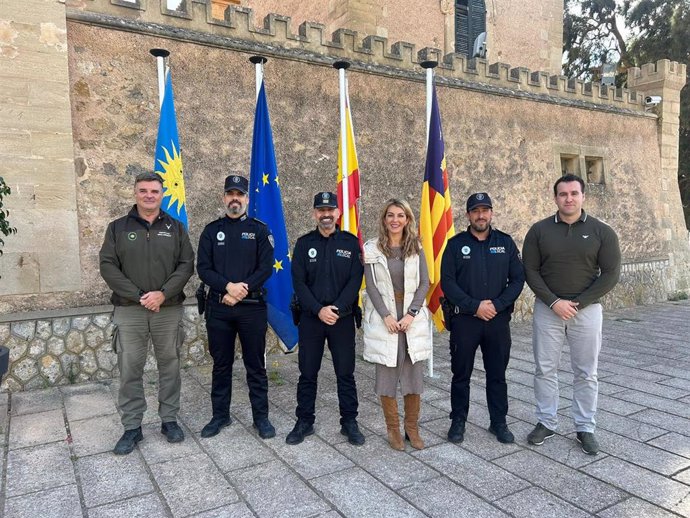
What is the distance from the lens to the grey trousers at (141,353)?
3783 millimetres

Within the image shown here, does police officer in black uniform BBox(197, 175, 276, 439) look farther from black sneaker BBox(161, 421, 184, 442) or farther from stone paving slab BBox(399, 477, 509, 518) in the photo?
stone paving slab BBox(399, 477, 509, 518)

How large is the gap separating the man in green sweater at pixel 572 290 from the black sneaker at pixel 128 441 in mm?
3040

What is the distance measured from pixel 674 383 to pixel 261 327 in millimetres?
4648

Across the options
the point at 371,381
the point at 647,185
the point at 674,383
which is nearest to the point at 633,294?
the point at 647,185

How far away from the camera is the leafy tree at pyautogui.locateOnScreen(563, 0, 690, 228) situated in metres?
17.1

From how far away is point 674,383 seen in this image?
547cm

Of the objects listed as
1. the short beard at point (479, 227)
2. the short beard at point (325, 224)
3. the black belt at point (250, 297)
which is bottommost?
the black belt at point (250, 297)

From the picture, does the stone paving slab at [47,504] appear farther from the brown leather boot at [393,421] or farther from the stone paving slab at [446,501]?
the brown leather boot at [393,421]

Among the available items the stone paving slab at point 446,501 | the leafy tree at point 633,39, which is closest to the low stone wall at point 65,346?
the stone paving slab at point 446,501

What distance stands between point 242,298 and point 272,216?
186 cm

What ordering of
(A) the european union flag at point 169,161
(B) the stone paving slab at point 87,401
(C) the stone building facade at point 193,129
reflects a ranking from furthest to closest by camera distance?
1. (C) the stone building facade at point 193,129
2. (A) the european union flag at point 169,161
3. (B) the stone paving slab at point 87,401

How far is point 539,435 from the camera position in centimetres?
381

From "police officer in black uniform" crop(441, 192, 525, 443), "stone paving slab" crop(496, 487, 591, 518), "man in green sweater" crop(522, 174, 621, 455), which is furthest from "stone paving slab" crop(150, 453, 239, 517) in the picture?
"man in green sweater" crop(522, 174, 621, 455)

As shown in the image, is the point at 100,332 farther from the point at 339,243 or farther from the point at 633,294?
the point at 633,294
